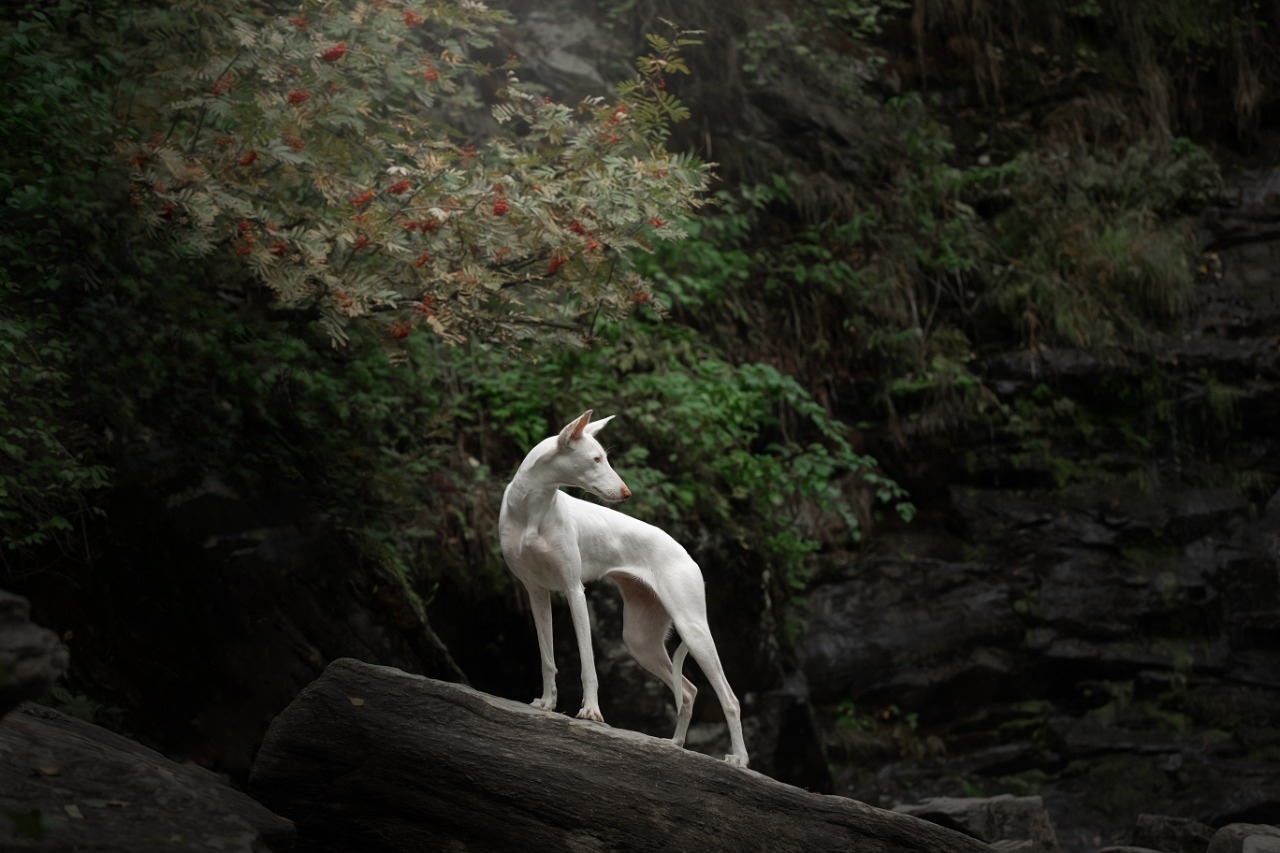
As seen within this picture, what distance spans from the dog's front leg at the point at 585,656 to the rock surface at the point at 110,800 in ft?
4.41

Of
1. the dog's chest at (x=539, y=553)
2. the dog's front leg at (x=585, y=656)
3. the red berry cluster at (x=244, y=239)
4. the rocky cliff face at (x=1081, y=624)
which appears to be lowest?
the rocky cliff face at (x=1081, y=624)

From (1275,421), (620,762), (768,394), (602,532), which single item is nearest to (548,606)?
(602,532)

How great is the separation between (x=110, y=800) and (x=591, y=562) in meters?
2.24

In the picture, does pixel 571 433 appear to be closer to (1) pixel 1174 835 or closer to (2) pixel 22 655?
(2) pixel 22 655

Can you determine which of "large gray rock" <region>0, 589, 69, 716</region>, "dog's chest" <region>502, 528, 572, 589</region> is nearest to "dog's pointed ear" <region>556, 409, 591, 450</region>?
"dog's chest" <region>502, 528, 572, 589</region>

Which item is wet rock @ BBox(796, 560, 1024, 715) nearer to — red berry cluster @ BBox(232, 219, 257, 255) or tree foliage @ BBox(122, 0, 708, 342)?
tree foliage @ BBox(122, 0, 708, 342)

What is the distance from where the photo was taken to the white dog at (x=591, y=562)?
5324 millimetres

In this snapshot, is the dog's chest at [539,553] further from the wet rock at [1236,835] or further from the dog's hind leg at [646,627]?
the wet rock at [1236,835]

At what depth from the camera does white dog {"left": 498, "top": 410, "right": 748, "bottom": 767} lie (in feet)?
17.5

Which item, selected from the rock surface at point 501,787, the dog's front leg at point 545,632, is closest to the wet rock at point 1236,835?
the rock surface at point 501,787

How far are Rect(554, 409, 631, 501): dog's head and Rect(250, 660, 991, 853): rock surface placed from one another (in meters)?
1.02

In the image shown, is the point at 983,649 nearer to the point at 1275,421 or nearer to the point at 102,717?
the point at 1275,421

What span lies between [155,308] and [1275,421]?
11.6 m

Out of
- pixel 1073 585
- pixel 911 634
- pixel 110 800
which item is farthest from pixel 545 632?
pixel 1073 585
